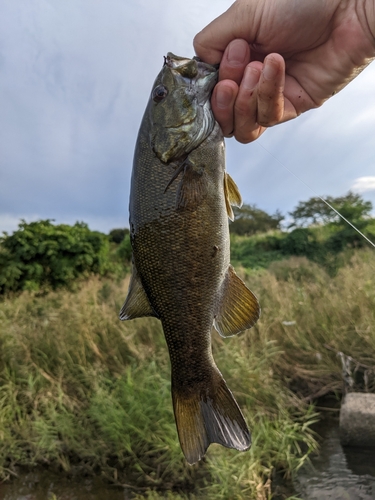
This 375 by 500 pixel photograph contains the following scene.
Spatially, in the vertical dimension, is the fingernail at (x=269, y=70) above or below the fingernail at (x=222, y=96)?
above

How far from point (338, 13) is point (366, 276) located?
5011mm

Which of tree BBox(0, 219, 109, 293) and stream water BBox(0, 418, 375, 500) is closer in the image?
stream water BBox(0, 418, 375, 500)

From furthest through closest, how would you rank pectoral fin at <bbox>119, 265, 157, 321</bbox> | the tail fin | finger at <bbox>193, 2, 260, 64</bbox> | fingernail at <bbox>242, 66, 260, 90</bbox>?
1. finger at <bbox>193, 2, 260, 64</bbox>
2. fingernail at <bbox>242, 66, 260, 90</bbox>
3. pectoral fin at <bbox>119, 265, 157, 321</bbox>
4. the tail fin

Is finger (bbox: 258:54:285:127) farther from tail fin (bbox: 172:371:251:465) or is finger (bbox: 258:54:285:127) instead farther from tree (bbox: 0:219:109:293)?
tree (bbox: 0:219:109:293)

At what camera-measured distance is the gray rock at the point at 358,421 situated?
442cm

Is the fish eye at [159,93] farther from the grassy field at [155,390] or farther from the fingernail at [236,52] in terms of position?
the grassy field at [155,390]

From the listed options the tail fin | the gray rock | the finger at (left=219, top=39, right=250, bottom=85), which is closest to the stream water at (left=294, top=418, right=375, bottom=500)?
the gray rock

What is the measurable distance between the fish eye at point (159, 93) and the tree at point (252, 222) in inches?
725

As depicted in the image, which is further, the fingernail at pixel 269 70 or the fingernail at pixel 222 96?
the fingernail at pixel 222 96

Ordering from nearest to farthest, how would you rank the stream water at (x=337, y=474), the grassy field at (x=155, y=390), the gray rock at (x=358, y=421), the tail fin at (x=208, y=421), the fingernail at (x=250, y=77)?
the tail fin at (x=208, y=421) < the fingernail at (x=250, y=77) < the stream water at (x=337, y=474) < the grassy field at (x=155, y=390) < the gray rock at (x=358, y=421)

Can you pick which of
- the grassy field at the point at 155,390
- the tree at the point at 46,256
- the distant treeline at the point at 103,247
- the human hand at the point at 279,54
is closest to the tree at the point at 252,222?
the distant treeline at the point at 103,247

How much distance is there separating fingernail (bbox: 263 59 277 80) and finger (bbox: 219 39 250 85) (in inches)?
9.1

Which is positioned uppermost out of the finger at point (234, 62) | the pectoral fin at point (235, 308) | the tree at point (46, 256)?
the tree at point (46, 256)

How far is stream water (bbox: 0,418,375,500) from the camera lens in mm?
3936
